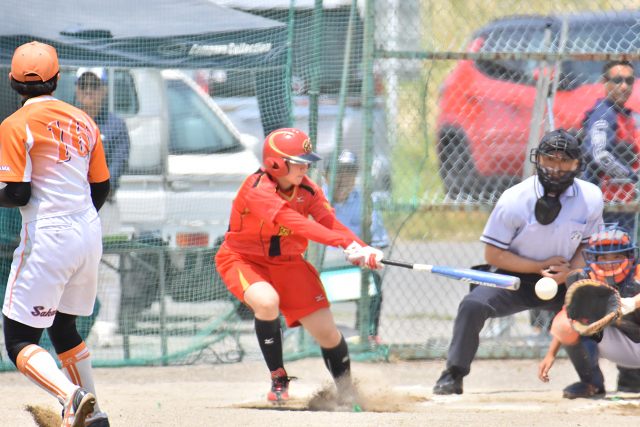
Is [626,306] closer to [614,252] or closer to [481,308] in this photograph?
[614,252]

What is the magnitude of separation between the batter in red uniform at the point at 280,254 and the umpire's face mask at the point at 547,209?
3.75ft

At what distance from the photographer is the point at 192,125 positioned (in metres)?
5.11

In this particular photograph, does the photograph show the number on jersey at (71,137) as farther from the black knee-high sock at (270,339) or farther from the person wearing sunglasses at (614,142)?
the person wearing sunglasses at (614,142)

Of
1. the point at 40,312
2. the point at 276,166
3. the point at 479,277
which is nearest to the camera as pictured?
the point at 40,312

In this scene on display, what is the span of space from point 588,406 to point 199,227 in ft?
9.08

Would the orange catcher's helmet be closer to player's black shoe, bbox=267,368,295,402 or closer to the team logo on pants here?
player's black shoe, bbox=267,368,295,402

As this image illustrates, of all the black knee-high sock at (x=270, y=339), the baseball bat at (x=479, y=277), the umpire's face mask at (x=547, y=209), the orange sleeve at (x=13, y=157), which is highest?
the orange sleeve at (x=13, y=157)

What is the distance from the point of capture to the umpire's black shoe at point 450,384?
4078 mm

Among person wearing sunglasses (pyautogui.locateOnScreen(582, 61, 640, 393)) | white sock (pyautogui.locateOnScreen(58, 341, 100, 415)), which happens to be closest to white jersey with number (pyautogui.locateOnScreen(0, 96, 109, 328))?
white sock (pyautogui.locateOnScreen(58, 341, 100, 415))

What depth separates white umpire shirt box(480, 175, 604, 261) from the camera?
420 cm

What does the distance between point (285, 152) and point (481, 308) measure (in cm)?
148

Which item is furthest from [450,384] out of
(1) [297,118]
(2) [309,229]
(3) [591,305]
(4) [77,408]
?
(4) [77,408]

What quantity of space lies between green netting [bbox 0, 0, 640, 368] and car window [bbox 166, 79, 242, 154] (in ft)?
0.03

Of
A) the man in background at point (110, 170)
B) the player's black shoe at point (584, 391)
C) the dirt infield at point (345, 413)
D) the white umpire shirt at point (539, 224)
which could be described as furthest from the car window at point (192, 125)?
the player's black shoe at point (584, 391)
